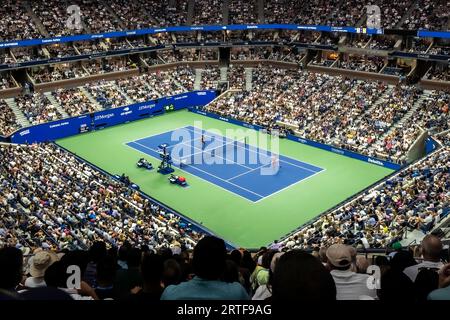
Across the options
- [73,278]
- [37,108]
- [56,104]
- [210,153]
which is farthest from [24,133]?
[73,278]

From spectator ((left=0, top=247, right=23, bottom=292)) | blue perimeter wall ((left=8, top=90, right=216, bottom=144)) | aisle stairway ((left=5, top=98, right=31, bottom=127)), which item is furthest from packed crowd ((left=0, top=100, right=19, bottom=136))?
spectator ((left=0, top=247, right=23, bottom=292))

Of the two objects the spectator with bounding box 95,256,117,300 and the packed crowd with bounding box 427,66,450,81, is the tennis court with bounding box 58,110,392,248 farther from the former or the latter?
the spectator with bounding box 95,256,117,300

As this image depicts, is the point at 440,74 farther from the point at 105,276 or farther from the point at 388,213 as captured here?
the point at 105,276

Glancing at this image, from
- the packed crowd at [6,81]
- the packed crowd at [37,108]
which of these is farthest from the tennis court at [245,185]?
the packed crowd at [6,81]

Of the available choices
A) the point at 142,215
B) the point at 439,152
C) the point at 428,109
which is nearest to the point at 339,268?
the point at 142,215

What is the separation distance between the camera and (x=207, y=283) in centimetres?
397

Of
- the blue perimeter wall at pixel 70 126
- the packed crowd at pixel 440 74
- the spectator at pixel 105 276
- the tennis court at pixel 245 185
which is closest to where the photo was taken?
the spectator at pixel 105 276

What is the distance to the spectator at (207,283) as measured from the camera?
151 inches

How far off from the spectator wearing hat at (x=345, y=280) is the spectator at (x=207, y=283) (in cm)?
139

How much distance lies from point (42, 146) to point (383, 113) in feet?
94.8

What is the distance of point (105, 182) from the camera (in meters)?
31.6

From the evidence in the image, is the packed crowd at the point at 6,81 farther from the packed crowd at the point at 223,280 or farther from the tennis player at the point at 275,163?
the packed crowd at the point at 223,280

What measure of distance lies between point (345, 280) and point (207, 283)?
5.82ft
